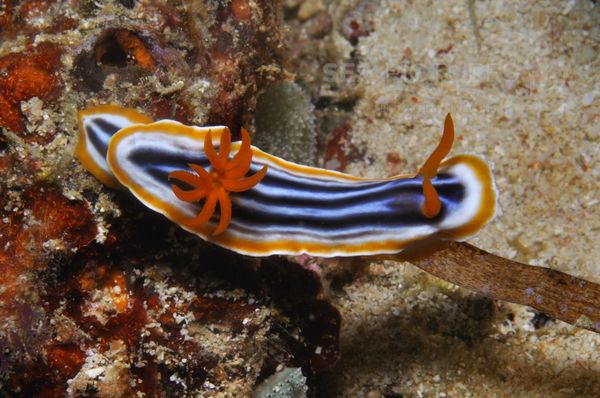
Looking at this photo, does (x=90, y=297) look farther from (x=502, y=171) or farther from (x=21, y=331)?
(x=502, y=171)

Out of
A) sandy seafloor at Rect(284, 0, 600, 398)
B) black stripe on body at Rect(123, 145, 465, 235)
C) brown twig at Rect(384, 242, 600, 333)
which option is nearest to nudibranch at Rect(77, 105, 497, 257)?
black stripe on body at Rect(123, 145, 465, 235)

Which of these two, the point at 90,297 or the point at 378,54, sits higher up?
the point at 378,54

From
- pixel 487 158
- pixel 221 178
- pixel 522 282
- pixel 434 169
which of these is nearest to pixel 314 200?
pixel 221 178

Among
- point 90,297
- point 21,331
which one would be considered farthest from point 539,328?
point 21,331

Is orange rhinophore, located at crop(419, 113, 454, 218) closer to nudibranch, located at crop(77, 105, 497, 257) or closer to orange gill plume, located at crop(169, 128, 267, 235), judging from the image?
nudibranch, located at crop(77, 105, 497, 257)

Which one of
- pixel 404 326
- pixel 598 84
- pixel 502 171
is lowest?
pixel 404 326

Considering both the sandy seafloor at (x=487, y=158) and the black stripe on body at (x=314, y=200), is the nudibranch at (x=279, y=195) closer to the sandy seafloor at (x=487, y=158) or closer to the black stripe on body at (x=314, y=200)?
the black stripe on body at (x=314, y=200)

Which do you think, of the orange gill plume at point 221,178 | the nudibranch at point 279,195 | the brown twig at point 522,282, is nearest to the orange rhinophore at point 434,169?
the nudibranch at point 279,195
